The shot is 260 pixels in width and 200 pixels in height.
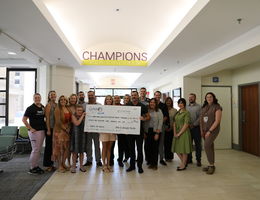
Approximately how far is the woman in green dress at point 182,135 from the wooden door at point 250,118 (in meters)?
2.47

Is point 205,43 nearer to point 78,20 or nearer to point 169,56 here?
point 169,56

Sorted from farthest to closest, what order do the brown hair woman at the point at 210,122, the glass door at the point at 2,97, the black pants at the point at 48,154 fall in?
the glass door at the point at 2,97, the black pants at the point at 48,154, the brown hair woman at the point at 210,122

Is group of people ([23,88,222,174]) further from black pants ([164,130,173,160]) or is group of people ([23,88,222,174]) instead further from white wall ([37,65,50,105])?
white wall ([37,65,50,105])

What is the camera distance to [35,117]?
364 cm

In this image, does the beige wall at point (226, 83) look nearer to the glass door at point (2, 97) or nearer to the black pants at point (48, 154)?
the black pants at point (48, 154)

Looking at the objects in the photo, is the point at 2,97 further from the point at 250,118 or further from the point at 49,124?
the point at 250,118

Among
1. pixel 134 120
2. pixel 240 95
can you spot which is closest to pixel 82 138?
pixel 134 120

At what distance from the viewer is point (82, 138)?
3.72m

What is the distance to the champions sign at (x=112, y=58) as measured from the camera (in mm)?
5633

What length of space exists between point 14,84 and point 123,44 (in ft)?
13.2

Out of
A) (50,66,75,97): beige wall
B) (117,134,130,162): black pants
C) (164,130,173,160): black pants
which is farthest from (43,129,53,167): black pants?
(164,130,173,160): black pants

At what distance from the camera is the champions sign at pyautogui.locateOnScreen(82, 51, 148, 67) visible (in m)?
5.63

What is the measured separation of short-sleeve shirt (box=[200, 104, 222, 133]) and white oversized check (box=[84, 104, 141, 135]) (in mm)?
1329

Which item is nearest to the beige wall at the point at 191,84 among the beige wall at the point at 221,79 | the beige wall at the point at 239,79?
the beige wall at the point at 221,79
